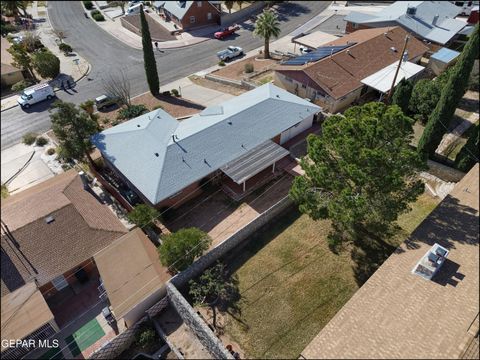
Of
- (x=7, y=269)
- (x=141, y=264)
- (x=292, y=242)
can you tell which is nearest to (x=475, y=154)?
(x=292, y=242)

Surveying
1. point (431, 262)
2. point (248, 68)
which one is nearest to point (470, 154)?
point (431, 262)

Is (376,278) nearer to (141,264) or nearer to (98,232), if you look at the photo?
(141,264)

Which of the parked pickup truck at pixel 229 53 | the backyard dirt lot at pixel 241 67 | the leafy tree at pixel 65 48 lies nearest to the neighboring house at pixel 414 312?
the backyard dirt lot at pixel 241 67

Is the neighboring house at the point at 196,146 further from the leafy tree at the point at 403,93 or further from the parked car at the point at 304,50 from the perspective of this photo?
the parked car at the point at 304,50

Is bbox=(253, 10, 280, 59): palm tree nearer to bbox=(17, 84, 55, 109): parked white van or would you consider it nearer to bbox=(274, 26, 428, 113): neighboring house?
bbox=(274, 26, 428, 113): neighboring house

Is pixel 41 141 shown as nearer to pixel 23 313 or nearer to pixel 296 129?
pixel 23 313

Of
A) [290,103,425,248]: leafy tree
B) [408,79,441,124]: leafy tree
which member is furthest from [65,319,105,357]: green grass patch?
[408,79,441,124]: leafy tree

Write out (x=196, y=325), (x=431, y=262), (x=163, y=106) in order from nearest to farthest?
(x=431, y=262), (x=196, y=325), (x=163, y=106)
